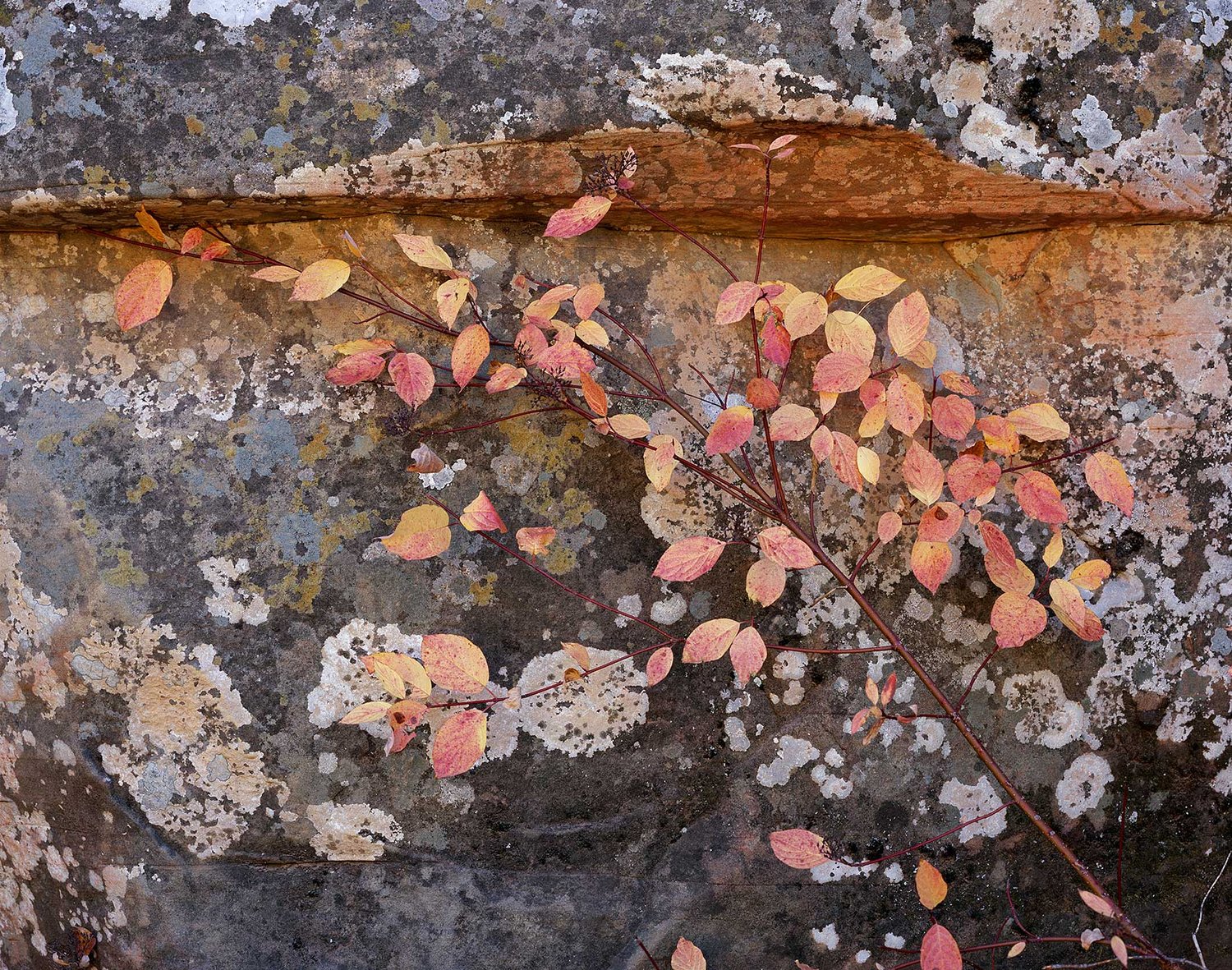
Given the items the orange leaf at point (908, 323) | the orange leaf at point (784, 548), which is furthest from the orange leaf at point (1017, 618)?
the orange leaf at point (908, 323)

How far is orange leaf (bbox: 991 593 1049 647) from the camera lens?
1.48m

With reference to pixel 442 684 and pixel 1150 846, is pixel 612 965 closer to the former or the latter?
pixel 442 684

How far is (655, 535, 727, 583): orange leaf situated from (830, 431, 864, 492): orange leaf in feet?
0.74

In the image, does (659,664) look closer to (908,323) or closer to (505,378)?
(505,378)

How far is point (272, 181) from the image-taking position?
1356mm

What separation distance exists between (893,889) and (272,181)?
1.58 meters

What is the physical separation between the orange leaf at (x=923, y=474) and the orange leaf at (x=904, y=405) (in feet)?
0.12

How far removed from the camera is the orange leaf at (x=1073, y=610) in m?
1.45

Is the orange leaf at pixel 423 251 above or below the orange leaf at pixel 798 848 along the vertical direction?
above

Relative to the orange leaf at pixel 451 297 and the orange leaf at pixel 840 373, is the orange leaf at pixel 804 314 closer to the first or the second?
the orange leaf at pixel 840 373

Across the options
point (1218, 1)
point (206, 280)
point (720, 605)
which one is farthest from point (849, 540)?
point (206, 280)

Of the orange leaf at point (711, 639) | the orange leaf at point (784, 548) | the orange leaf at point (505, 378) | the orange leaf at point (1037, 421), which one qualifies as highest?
the orange leaf at point (505, 378)

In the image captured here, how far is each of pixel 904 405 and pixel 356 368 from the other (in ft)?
2.89

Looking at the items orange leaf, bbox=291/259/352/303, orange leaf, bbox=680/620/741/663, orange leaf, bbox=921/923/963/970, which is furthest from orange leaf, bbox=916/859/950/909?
orange leaf, bbox=291/259/352/303
